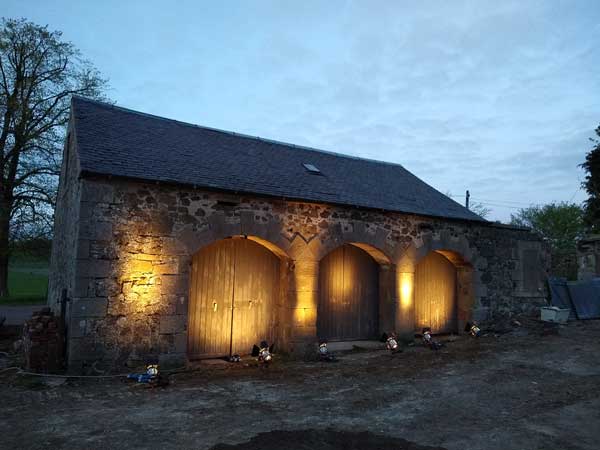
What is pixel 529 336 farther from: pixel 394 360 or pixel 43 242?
pixel 43 242

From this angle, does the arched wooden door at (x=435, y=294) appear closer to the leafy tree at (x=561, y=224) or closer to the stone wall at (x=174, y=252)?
the stone wall at (x=174, y=252)

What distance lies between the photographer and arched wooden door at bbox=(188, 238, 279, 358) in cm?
783

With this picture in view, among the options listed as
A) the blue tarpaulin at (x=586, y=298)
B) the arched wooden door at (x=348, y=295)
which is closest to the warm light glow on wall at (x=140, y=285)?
the arched wooden door at (x=348, y=295)

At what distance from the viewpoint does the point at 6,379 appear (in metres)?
6.06

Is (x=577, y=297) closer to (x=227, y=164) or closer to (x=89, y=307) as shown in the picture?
(x=227, y=164)

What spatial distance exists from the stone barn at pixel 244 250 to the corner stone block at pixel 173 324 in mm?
17

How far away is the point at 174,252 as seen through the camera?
706 centimetres

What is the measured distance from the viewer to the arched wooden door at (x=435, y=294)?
10.7 m

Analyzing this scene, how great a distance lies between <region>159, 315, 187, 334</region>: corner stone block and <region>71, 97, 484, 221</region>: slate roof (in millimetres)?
2309

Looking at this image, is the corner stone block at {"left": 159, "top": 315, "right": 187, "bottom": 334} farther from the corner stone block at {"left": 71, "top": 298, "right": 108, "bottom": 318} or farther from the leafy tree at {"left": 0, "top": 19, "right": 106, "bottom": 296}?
the leafy tree at {"left": 0, "top": 19, "right": 106, "bottom": 296}

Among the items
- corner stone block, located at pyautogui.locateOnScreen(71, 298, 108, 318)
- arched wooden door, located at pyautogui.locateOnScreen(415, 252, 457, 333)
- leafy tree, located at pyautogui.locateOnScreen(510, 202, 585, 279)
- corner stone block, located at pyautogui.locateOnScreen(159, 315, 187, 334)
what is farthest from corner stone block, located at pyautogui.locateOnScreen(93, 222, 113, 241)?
leafy tree, located at pyautogui.locateOnScreen(510, 202, 585, 279)

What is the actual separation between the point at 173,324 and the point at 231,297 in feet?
4.82

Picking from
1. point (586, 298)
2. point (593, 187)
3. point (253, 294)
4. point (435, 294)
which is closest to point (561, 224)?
point (593, 187)

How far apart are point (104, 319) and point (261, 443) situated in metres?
3.77
